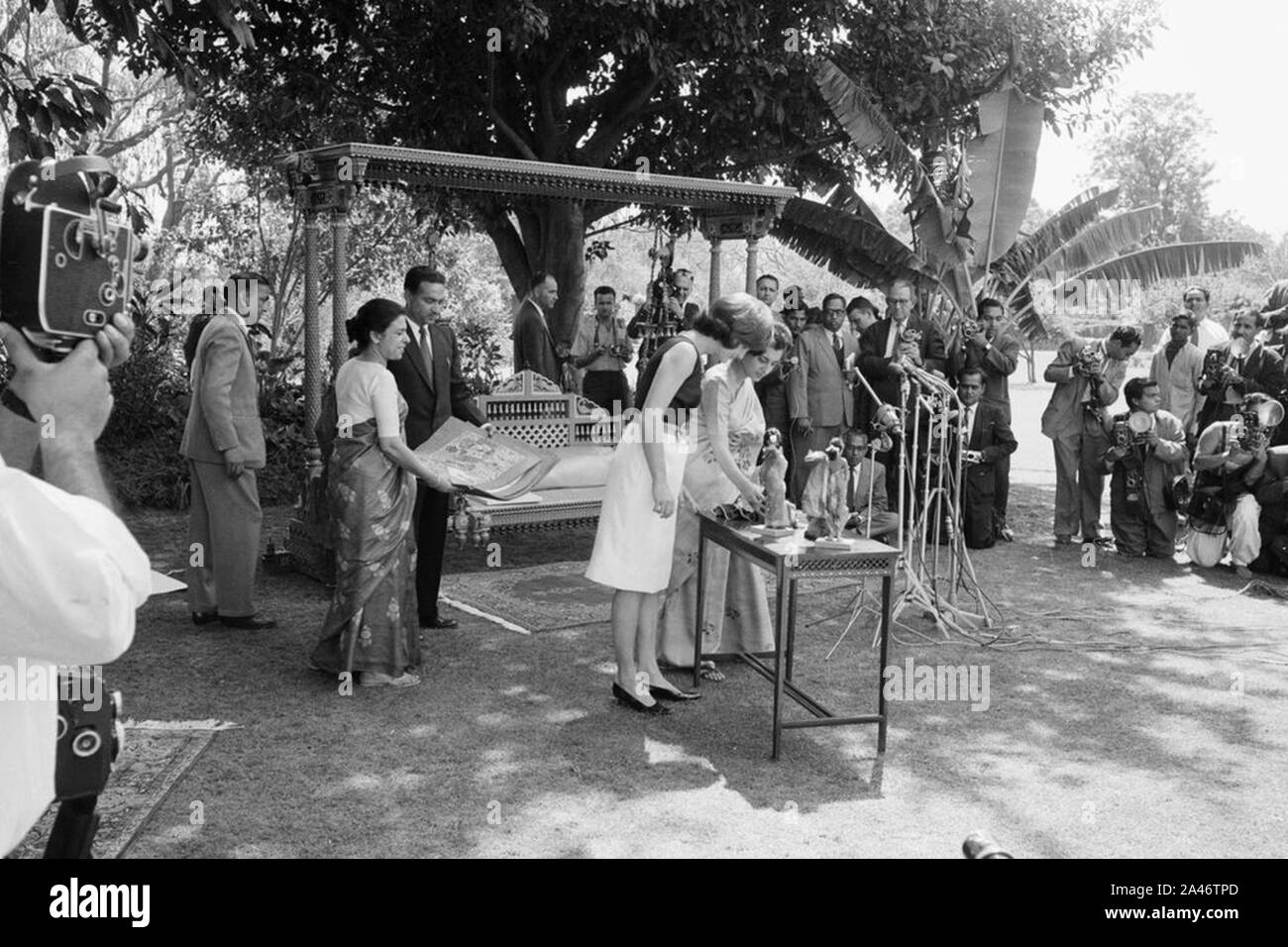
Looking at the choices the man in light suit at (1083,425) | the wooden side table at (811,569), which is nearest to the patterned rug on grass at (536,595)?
the wooden side table at (811,569)

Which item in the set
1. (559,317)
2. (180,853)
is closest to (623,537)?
(180,853)

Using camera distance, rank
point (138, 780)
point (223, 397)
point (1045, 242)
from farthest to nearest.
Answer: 1. point (1045, 242)
2. point (223, 397)
3. point (138, 780)

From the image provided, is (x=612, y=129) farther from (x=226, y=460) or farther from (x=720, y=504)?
(x=720, y=504)

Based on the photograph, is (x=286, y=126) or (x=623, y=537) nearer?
(x=623, y=537)

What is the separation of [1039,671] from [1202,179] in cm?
5712

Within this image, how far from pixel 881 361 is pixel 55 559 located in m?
9.34

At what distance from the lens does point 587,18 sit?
11.5m

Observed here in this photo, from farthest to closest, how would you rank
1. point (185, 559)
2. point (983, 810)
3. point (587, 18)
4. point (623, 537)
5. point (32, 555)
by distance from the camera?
point (587, 18) < point (185, 559) < point (623, 537) < point (983, 810) < point (32, 555)

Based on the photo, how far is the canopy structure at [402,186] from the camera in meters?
8.57

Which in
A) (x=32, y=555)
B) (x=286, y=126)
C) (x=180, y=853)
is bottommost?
(x=180, y=853)

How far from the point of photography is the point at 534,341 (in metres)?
11.4

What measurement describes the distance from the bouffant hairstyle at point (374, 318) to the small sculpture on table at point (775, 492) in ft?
6.05

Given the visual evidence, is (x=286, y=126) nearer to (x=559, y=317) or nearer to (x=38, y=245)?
(x=559, y=317)

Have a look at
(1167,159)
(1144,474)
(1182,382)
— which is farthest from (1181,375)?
(1167,159)
